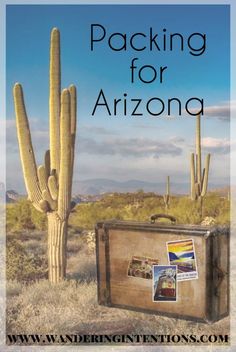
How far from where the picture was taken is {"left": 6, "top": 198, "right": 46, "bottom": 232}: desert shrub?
358 inches

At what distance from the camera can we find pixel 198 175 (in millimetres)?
7883

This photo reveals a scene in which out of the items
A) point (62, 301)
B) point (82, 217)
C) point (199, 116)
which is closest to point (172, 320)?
point (62, 301)

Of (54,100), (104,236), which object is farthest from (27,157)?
(104,236)

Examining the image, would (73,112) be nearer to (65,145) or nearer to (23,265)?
(65,145)

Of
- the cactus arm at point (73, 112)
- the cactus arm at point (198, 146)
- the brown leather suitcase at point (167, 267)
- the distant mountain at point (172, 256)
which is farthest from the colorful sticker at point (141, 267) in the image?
the cactus arm at point (198, 146)

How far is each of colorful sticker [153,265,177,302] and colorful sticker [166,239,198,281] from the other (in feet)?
0.17

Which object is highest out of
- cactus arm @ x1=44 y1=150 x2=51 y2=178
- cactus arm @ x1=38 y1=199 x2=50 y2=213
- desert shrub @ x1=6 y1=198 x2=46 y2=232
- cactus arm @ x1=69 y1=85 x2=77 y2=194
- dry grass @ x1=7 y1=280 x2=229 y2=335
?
cactus arm @ x1=69 y1=85 x2=77 y2=194

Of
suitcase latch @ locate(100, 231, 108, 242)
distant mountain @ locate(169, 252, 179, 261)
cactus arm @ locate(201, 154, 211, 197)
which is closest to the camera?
distant mountain @ locate(169, 252, 179, 261)

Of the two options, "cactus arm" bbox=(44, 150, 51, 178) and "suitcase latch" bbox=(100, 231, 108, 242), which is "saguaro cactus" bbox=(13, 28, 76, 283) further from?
"suitcase latch" bbox=(100, 231, 108, 242)

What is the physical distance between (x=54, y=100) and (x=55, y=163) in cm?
67

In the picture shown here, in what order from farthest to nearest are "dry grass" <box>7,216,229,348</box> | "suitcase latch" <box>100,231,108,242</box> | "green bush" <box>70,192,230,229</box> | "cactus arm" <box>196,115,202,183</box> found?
"green bush" <box>70,192,230,229</box> → "cactus arm" <box>196,115,202,183</box> → "suitcase latch" <box>100,231,108,242</box> → "dry grass" <box>7,216,229,348</box>

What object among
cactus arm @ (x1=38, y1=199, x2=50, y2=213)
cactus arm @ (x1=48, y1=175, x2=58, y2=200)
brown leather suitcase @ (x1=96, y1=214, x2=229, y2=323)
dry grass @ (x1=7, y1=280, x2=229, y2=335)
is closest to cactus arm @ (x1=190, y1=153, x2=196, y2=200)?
cactus arm @ (x1=48, y1=175, x2=58, y2=200)

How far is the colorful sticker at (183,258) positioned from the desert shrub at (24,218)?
4.03 metres

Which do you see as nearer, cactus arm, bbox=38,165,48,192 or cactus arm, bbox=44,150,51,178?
cactus arm, bbox=38,165,48,192
